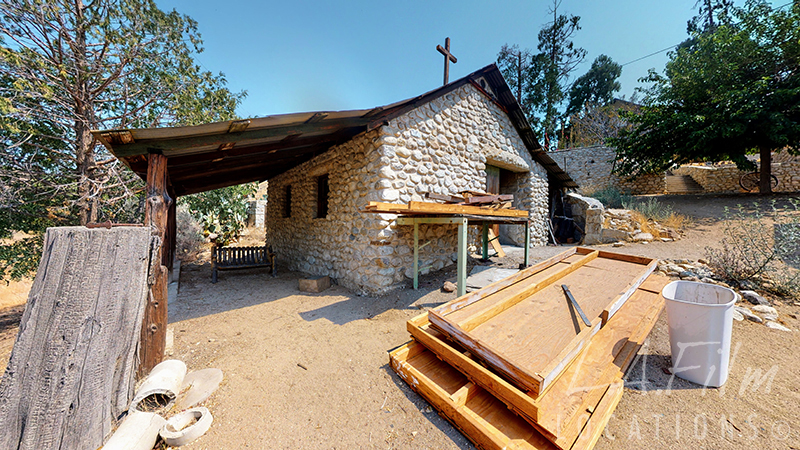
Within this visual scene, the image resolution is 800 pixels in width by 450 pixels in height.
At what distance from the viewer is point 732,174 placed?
11.6 metres

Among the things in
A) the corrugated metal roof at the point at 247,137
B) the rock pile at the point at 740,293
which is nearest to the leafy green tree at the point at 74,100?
the corrugated metal roof at the point at 247,137

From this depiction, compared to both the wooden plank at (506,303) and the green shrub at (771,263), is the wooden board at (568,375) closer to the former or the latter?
the wooden plank at (506,303)

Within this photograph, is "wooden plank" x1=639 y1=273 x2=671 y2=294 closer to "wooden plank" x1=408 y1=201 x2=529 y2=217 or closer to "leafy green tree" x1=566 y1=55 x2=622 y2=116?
"wooden plank" x1=408 y1=201 x2=529 y2=217

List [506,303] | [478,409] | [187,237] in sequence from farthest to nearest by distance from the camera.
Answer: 1. [187,237]
2. [506,303]
3. [478,409]

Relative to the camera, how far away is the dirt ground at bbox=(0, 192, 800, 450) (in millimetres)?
1657

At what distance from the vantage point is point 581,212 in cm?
859

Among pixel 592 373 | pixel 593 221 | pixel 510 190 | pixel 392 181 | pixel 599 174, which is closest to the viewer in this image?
pixel 592 373

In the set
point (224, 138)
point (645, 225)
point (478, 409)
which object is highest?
point (224, 138)

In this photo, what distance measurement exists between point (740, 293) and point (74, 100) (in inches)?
446

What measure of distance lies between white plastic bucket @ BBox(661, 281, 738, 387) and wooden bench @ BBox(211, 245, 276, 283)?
22.1 ft

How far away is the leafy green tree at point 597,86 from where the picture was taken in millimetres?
19031

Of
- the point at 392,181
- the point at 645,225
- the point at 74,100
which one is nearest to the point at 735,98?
the point at 645,225

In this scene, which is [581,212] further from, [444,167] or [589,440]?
[589,440]

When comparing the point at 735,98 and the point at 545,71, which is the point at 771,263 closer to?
the point at 735,98
